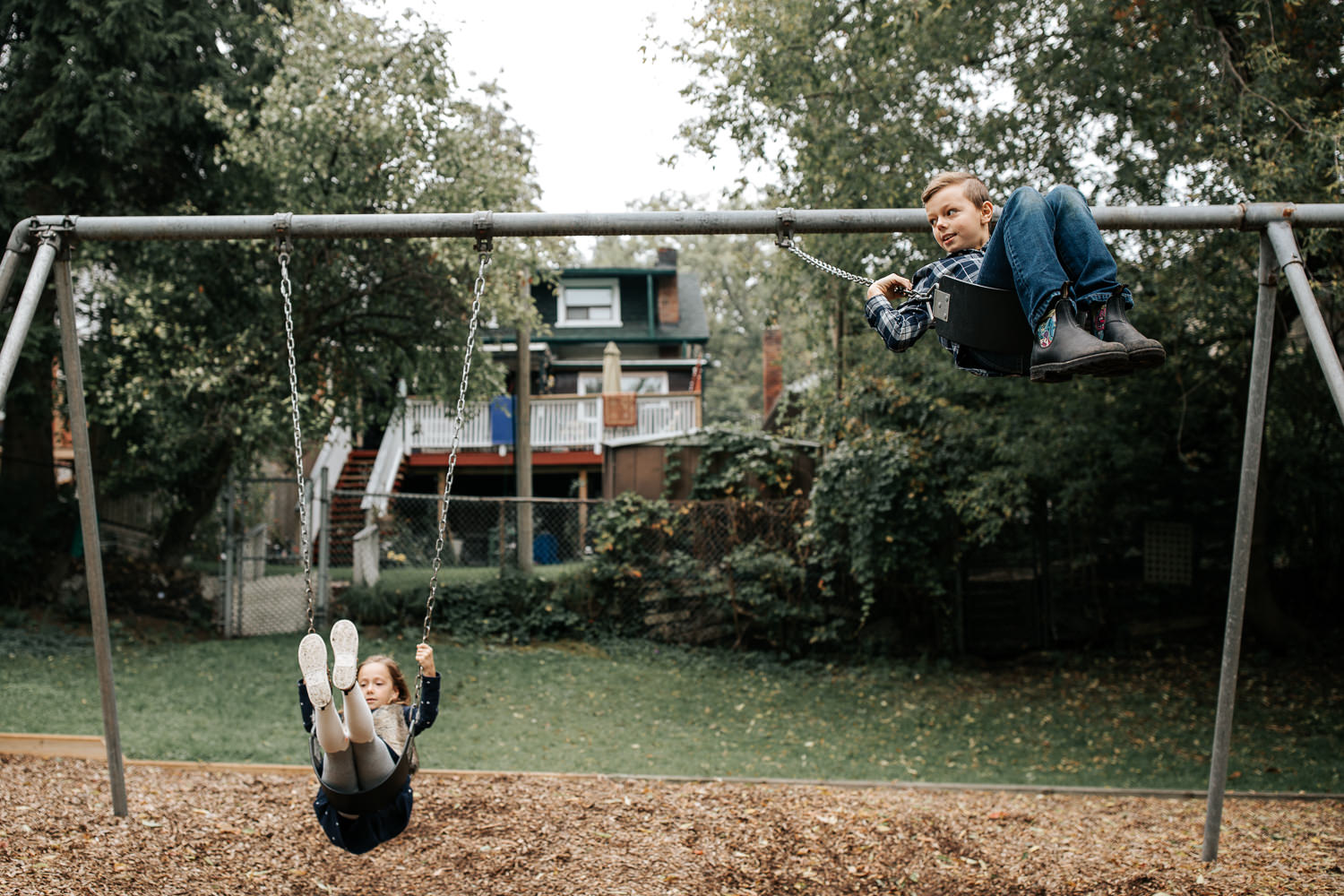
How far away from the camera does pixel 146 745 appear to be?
6.91m

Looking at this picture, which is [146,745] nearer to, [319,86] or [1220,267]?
[319,86]

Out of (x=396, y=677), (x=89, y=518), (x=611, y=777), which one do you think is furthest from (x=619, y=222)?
(x=611, y=777)

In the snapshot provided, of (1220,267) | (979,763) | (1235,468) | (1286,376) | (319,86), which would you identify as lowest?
(979,763)

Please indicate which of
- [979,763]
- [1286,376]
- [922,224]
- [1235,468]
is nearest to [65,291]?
[922,224]

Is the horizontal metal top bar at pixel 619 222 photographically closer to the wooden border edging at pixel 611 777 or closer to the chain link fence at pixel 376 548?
the wooden border edging at pixel 611 777

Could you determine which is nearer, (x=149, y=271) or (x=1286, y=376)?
(x=1286, y=376)

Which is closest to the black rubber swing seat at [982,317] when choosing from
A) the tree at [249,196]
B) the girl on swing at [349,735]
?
the girl on swing at [349,735]

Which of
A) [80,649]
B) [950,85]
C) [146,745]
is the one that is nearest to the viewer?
[146,745]

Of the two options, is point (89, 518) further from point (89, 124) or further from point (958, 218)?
point (89, 124)

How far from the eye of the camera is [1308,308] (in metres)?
3.78

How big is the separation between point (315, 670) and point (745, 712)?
238 inches

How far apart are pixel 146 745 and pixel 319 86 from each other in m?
6.33

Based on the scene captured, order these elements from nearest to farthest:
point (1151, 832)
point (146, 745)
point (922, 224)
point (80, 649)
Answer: point (922, 224) → point (1151, 832) → point (146, 745) → point (80, 649)

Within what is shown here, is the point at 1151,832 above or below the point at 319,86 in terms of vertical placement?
below
